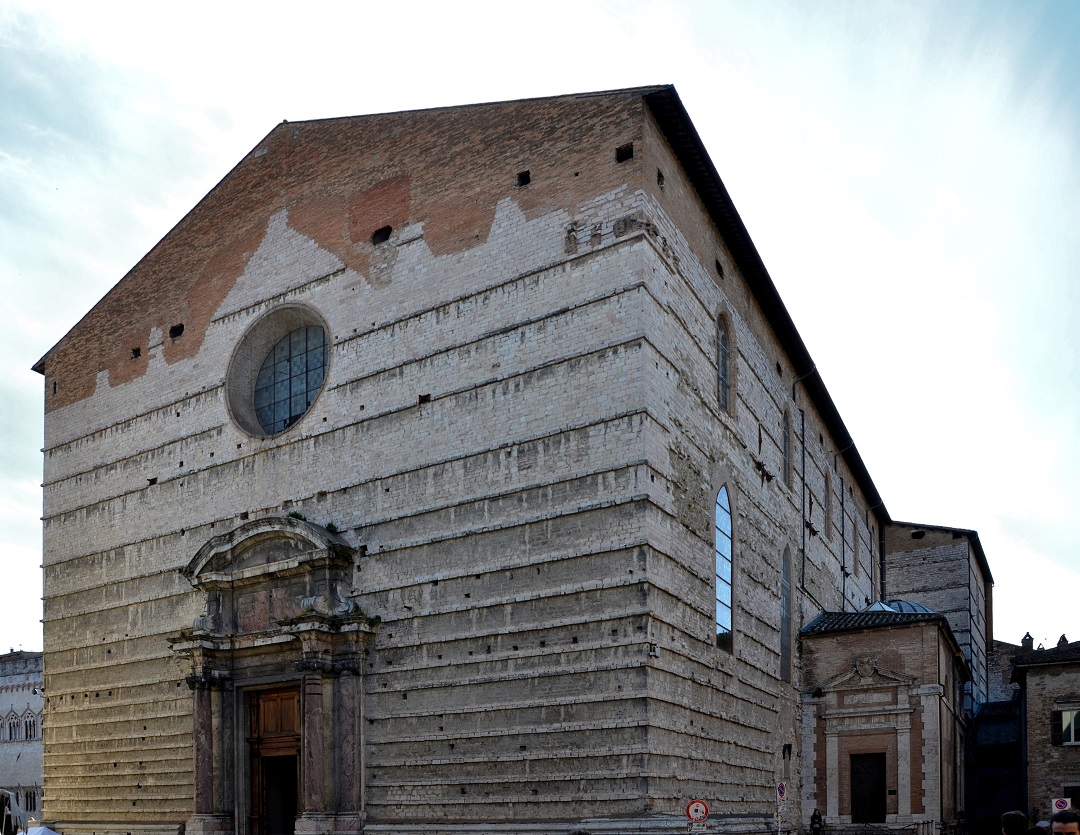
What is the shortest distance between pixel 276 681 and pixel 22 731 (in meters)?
26.7

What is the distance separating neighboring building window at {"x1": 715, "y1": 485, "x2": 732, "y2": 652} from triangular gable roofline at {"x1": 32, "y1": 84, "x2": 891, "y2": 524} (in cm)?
427

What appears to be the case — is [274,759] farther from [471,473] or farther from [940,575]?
[940,575]

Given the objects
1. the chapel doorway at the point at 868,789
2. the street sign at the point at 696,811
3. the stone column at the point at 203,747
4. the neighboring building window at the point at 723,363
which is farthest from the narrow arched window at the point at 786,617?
the stone column at the point at 203,747

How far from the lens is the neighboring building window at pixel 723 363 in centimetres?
1908

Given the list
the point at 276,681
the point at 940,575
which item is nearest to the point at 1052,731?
the point at 940,575

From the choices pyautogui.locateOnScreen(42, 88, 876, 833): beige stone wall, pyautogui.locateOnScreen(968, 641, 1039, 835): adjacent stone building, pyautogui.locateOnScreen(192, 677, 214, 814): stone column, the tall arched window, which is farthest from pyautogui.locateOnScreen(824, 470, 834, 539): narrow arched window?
pyautogui.locateOnScreen(192, 677, 214, 814): stone column

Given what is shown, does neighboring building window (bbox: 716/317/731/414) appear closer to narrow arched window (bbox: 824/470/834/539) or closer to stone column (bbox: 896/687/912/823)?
stone column (bbox: 896/687/912/823)

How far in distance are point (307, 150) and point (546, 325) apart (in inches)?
261

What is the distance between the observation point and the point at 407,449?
1745 cm

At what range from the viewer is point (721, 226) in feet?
63.3

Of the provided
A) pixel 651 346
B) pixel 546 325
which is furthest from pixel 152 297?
pixel 651 346

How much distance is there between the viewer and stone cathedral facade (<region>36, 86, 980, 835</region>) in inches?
606

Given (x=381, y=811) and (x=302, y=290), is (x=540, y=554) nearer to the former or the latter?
(x=381, y=811)

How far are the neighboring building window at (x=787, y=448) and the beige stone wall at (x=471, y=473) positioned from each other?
0.65 metres
